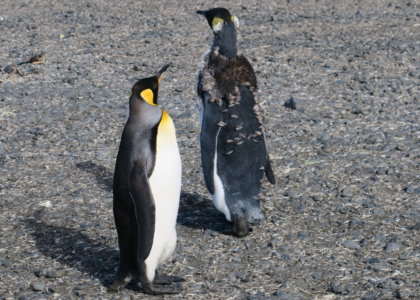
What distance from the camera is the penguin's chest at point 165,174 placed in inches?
116

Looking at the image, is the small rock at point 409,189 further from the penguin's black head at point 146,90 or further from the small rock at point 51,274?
the small rock at point 51,274

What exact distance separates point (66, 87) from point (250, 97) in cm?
372

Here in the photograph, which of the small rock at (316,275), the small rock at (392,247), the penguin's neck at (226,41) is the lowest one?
the small rock at (316,275)

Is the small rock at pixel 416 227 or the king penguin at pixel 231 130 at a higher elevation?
the king penguin at pixel 231 130

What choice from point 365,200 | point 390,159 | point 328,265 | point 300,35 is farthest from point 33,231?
point 300,35

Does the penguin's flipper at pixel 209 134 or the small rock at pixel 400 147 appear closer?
the penguin's flipper at pixel 209 134

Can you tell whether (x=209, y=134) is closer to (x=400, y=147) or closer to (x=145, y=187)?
(x=145, y=187)

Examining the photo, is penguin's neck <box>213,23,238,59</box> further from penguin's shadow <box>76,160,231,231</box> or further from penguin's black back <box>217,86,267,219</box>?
penguin's shadow <box>76,160,231,231</box>

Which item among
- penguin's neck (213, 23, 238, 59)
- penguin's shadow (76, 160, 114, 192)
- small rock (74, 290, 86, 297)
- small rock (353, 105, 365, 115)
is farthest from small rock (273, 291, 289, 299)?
small rock (353, 105, 365, 115)

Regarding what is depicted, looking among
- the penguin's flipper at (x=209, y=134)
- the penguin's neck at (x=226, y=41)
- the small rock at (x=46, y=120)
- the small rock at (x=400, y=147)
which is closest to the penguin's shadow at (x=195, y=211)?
the penguin's flipper at (x=209, y=134)

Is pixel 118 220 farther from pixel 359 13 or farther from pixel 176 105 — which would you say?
pixel 359 13

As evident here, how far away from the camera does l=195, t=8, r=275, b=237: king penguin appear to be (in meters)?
3.55

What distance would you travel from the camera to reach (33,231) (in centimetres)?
375

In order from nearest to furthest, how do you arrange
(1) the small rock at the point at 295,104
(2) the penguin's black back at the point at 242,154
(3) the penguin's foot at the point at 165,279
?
(3) the penguin's foot at the point at 165,279 < (2) the penguin's black back at the point at 242,154 < (1) the small rock at the point at 295,104
